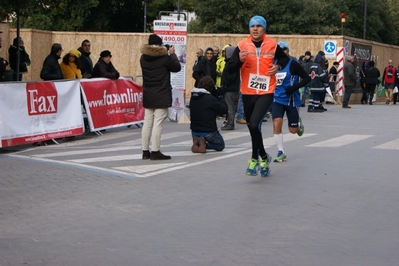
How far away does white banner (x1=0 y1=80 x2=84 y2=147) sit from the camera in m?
13.8

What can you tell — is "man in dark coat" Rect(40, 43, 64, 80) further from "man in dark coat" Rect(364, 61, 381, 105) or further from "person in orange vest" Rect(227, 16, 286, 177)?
"man in dark coat" Rect(364, 61, 381, 105)

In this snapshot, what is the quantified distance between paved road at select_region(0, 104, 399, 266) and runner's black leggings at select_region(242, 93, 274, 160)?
1.51 ft

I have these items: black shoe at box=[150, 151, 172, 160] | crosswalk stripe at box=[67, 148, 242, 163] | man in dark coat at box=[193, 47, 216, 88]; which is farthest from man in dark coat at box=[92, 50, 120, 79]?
black shoe at box=[150, 151, 172, 160]

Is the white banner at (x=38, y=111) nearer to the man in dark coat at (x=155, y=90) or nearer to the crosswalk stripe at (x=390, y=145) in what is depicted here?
the man in dark coat at (x=155, y=90)

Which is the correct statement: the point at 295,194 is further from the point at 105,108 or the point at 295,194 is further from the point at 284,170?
the point at 105,108

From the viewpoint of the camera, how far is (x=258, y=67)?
34.4 ft

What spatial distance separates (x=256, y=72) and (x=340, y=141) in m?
5.89

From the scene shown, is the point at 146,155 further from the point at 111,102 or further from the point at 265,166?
the point at 111,102

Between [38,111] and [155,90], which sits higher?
[155,90]

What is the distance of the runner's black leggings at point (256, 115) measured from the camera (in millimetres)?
10359

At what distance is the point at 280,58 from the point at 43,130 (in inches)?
225

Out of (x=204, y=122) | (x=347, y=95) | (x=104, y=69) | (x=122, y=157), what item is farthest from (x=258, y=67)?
(x=347, y=95)

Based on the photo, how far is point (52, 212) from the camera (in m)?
8.52

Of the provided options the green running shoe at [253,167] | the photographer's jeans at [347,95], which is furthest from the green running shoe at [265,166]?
the photographer's jeans at [347,95]
